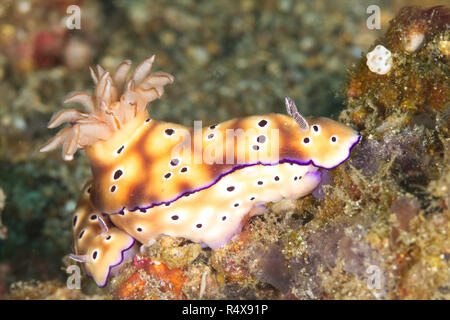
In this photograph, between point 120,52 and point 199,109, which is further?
point 120,52

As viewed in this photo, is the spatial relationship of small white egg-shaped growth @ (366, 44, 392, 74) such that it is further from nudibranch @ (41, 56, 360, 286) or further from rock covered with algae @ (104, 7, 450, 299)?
nudibranch @ (41, 56, 360, 286)

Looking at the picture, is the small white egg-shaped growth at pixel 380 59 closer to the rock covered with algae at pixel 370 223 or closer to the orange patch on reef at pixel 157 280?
the rock covered with algae at pixel 370 223

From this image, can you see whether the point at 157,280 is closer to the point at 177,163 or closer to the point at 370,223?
the point at 177,163

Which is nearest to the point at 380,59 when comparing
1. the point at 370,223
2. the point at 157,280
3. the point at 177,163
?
the point at 370,223
